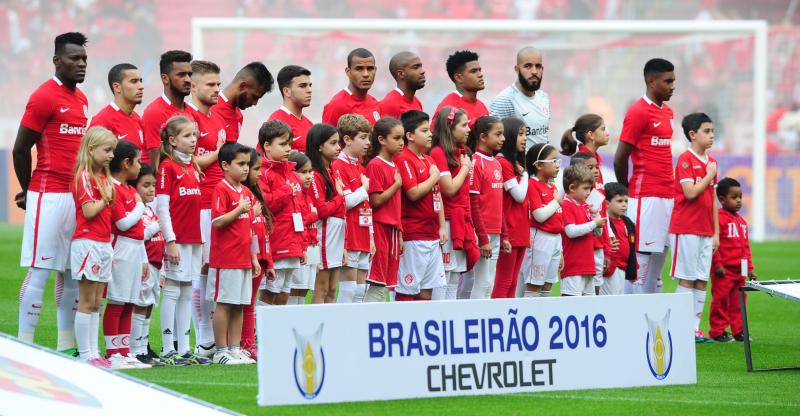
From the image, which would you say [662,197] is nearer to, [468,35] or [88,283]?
[88,283]

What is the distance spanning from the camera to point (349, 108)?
10234mm

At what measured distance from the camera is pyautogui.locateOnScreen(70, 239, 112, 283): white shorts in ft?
26.2

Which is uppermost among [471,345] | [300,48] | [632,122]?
[300,48]

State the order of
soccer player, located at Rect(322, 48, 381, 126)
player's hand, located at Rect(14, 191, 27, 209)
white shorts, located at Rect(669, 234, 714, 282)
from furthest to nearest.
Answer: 1. white shorts, located at Rect(669, 234, 714, 282)
2. soccer player, located at Rect(322, 48, 381, 126)
3. player's hand, located at Rect(14, 191, 27, 209)

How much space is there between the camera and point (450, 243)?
32.5 feet

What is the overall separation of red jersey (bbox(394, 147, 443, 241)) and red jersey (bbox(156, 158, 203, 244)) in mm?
1561

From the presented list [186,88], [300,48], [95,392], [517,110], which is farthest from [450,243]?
[300,48]

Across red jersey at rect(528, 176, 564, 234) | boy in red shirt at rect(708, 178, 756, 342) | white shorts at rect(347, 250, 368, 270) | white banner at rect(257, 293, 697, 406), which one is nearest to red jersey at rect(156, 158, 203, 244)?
white shorts at rect(347, 250, 368, 270)

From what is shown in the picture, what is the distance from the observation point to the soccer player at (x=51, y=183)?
27.4ft

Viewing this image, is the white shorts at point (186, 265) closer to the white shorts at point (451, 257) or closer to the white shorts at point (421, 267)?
the white shorts at point (421, 267)

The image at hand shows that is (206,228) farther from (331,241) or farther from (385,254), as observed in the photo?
(385,254)

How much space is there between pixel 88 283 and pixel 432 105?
1506 centimetres

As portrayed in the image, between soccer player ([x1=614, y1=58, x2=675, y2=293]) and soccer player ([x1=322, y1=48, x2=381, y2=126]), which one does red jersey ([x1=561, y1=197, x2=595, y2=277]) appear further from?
soccer player ([x1=322, y1=48, x2=381, y2=126])

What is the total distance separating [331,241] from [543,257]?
181 centimetres
